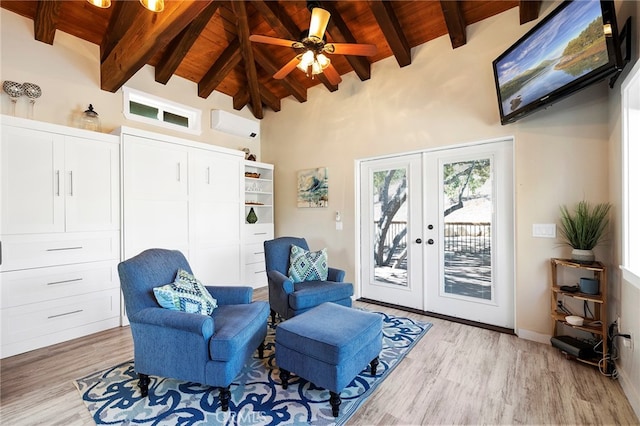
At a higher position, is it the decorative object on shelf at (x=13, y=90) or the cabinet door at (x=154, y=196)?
the decorative object on shelf at (x=13, y=90)

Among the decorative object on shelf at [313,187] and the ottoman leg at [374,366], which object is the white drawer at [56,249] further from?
the ottoman leg at [374,366]

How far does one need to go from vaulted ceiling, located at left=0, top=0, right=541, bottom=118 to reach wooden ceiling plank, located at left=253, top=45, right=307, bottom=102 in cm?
2

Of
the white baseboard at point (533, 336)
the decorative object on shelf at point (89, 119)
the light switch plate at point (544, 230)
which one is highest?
the decorative object on shelf at point (89, 119)

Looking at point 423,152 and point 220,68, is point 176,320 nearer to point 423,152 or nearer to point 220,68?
point 423,152

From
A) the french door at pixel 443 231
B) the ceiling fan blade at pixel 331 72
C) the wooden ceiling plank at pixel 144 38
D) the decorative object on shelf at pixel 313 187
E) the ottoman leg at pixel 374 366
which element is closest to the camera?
the ottoman leg at pixel 374 366

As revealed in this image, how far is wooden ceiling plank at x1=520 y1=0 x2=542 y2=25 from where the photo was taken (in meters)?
2.66

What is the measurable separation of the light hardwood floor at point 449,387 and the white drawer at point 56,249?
0.84 m

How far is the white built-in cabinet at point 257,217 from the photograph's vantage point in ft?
15.2

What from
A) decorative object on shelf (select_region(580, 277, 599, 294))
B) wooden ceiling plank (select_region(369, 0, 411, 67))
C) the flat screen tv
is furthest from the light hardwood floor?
wooden ceiling plank (select_region(369, 0, 411, 67))

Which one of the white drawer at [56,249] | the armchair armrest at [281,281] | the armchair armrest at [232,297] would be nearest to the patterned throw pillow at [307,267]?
the armchair armrest at [281,281]

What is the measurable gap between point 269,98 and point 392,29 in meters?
2.46

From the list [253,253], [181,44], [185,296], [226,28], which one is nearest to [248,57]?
[226,28]

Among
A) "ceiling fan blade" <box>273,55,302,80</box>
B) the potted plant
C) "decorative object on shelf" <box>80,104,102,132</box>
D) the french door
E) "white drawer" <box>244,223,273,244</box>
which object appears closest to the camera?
the potted plant

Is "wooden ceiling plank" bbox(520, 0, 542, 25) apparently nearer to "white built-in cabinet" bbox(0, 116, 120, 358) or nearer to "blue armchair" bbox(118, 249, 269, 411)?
"blue armchair" bbox(118, 249, 269, 411)
